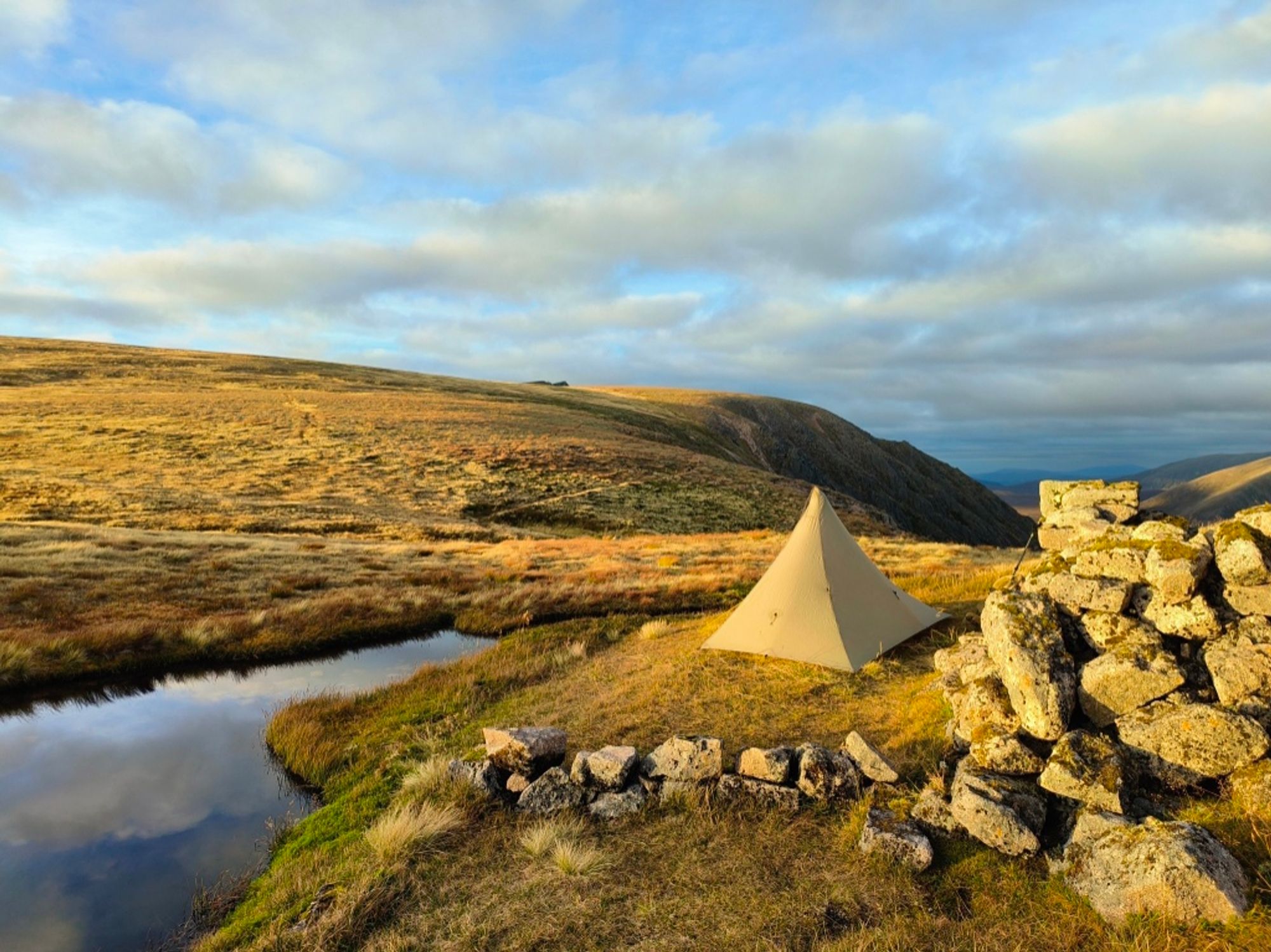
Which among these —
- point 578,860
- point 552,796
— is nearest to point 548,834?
point 578,860

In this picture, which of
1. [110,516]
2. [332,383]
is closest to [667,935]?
[110,516]

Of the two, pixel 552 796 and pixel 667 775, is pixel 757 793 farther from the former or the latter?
pixel 552 796

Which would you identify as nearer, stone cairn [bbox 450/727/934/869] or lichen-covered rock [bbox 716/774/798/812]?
lichen-covered rock [bbox 716/774/798/812]

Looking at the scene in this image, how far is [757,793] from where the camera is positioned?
8.73 m

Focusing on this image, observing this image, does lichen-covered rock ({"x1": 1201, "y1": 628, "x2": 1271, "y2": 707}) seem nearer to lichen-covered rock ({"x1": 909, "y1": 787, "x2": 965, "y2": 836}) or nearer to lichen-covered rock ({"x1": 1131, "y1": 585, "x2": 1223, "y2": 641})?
lichen-covered rock ({"x1": 1131, "y1": 585, "x2": 1223, "y2": 641})

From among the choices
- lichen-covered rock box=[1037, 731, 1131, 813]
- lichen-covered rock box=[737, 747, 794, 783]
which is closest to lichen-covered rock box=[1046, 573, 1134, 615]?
lichen-covered rock box=[1037, 731, 1131, 813]

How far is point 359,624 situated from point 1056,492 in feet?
61.4

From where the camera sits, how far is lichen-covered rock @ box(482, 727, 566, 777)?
949cm

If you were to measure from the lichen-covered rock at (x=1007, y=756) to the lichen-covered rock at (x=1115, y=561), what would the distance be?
260 cm

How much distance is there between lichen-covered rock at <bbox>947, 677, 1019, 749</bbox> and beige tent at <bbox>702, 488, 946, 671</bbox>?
15.6 feet

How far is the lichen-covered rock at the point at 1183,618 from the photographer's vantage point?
26.5 feet

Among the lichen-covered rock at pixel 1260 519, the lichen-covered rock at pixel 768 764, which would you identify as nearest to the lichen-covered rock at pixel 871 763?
the lichen-covered rock at pixel 768 764

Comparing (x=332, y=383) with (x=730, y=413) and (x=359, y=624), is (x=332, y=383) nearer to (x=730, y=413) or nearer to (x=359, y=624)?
(x=730, y=413)

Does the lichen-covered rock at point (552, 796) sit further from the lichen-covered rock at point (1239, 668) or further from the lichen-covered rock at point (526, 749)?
the lichen-covered rock at point (1239, 668)
